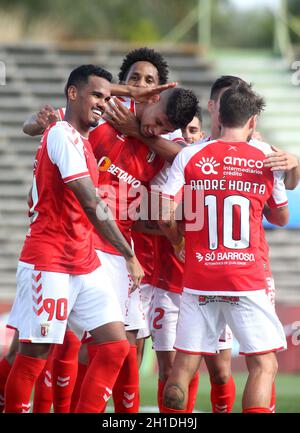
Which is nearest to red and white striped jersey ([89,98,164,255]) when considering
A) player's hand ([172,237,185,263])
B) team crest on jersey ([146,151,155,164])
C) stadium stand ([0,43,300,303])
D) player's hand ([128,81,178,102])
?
team crest on jersey ([146,151,155,164])

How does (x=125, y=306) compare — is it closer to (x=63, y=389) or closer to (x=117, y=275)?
(x=117, y=275)

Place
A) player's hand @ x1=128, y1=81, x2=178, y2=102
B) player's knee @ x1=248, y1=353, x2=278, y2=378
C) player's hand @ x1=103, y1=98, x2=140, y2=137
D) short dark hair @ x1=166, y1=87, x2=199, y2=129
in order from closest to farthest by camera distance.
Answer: player's knee @ x1=248, y1=353, x2=278, y2=378
short dark hair @ x1=166, y1=87, x2=199, y2=129
player's hand @ x1=128, y1=81, x2=178, y2=102
player's hand @ x1=103, y1=98, x2=140, y2=137

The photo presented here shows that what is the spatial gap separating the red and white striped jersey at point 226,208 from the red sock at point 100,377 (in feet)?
1.92

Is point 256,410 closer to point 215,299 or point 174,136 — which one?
point 215,299

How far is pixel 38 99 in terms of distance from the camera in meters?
17.6

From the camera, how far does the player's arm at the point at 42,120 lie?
652 cm

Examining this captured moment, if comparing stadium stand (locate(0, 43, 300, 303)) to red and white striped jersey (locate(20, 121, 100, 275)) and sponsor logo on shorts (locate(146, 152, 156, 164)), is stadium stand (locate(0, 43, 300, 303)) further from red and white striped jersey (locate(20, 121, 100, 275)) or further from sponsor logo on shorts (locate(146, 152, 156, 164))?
red and white striped jersey (locate(20, 121, 100, 275))

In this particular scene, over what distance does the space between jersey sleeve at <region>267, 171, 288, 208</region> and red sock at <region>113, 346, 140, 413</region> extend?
4.73 feet

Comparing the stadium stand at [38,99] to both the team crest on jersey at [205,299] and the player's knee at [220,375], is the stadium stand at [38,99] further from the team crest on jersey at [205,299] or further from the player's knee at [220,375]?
the team crest on jersey at [205,299]

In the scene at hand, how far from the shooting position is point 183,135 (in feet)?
24.4

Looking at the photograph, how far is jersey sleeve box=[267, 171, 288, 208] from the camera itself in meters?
5.93

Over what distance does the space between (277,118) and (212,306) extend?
41.8 ft

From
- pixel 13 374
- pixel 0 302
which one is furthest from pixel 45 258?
pixel 0 302

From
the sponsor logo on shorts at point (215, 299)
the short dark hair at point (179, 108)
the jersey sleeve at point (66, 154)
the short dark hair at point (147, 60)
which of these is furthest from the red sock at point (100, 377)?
the short dark hair at point (147, 60)
